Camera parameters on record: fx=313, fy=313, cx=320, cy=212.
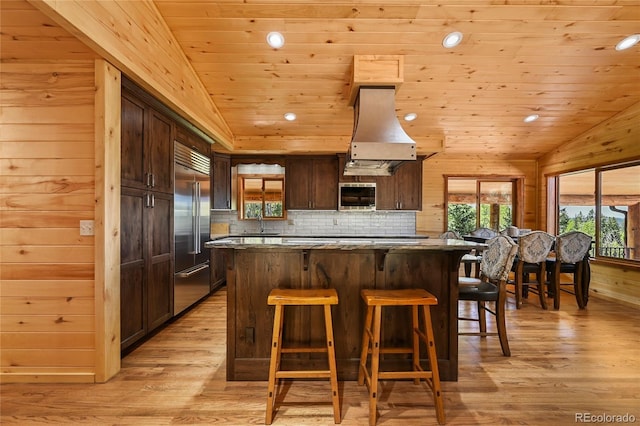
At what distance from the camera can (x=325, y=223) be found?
5715 millimetres

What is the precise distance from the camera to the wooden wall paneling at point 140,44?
1.86 metres

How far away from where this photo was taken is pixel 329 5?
2799 mm

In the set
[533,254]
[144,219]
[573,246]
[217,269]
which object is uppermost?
[144,219]

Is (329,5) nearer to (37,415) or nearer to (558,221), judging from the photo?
(37,415)

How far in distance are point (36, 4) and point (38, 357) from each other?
2.29 m

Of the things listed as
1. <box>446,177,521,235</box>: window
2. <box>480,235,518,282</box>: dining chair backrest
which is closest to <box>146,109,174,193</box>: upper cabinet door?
<box>480,235,518,282</box>: dining chair backrest

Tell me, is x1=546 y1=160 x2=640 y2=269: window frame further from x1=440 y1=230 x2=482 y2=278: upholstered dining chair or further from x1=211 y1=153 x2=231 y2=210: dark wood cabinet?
x1=211 y1=153 x2=231 y2=210: dark wood cabinet

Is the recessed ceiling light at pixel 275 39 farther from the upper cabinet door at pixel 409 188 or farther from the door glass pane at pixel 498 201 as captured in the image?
the door glass pane at pixel 498 201

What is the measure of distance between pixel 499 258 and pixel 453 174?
3.61 meters

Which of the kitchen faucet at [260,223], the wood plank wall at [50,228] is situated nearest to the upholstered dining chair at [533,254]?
the kitchen faucet at [260,223]

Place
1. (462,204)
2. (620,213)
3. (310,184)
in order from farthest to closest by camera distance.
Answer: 1. (462,204)
2. (310,184)
3. (620,213)

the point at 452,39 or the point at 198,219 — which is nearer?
the point at 452,39

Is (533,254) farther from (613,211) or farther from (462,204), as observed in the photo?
(462,204)

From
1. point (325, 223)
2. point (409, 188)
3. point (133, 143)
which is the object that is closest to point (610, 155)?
point (409, 188)
